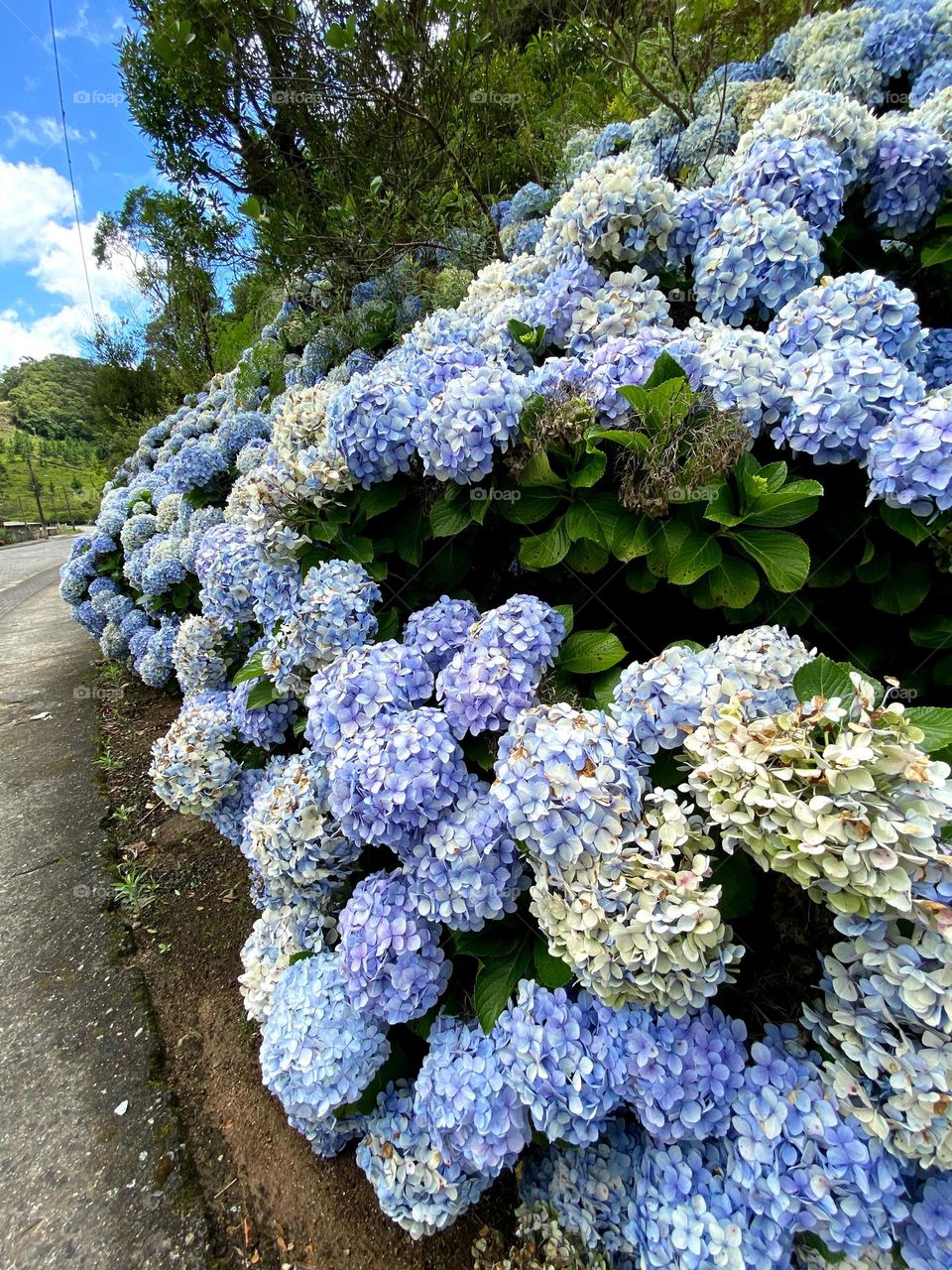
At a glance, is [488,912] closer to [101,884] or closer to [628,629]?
[628,629]

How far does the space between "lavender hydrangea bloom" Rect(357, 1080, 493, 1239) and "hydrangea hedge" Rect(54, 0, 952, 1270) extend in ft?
0.04

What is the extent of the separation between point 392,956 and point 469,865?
306mm

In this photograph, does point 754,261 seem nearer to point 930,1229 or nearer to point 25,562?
point 930,1229

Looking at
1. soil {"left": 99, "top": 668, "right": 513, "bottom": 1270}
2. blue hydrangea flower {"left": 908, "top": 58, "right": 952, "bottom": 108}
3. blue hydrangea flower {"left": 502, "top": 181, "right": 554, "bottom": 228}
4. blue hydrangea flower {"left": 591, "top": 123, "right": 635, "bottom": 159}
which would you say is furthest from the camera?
blue hydrangea flower {"left": 502, "top": 181, "right": 554, "bottom": 228}

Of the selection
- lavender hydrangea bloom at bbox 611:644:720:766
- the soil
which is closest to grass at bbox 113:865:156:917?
the soil

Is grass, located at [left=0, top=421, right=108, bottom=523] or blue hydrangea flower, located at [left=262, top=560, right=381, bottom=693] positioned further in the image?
grass, located at [left=0, top=421, right=108, bottom=523]

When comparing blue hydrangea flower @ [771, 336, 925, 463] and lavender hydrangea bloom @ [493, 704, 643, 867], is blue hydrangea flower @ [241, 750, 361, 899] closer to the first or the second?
lavender hydrangea bloom @ [493, 704, 643, 867]

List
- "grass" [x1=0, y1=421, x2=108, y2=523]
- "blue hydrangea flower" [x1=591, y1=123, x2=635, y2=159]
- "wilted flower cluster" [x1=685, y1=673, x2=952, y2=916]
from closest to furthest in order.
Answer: "wilted flower cluster" [x1=685, y1=673, x2=952, y2=916], "blue hydrangea flower" [x1=591, y1=123, x2=635, y2=159], "grass" [x1=0, y1=421, x2=108, y2=523]

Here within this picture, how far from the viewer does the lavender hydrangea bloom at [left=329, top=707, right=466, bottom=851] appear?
4.22ft

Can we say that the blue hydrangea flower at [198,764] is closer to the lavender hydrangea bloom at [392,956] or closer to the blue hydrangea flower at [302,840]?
the blue hydrangea flower at [302,840]

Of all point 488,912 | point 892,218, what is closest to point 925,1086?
point 488,912

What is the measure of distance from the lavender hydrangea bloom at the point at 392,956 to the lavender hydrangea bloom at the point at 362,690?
0.38m

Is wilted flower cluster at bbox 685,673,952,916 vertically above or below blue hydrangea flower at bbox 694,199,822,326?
below

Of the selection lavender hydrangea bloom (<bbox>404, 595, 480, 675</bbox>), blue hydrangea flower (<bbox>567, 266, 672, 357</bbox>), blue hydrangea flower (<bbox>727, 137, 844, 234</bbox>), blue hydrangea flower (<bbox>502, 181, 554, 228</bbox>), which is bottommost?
lavender hydrangea bloom (<bbox>404, 595, 480, 675</bbox>)
